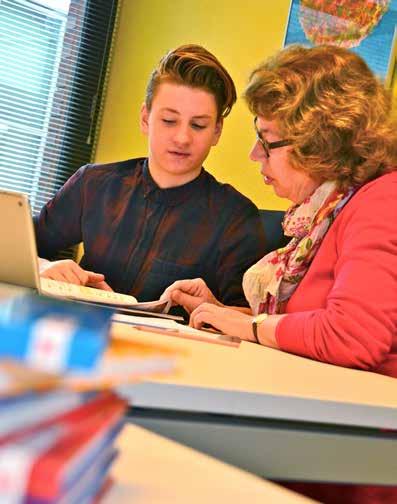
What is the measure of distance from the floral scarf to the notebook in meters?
0.34

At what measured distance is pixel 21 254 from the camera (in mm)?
1394

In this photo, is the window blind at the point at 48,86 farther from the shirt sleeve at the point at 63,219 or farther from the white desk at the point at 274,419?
the white desk at the point at 274,419

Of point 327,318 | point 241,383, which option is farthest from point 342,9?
point 241,383

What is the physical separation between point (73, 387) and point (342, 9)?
2824 mm

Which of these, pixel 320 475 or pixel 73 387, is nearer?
pixel 73 387

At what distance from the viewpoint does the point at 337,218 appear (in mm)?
1541

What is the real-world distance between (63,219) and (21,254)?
3.35ft

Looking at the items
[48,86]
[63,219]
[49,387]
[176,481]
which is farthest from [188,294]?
[48,86]

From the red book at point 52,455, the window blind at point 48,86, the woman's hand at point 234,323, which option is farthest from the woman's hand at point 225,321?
the window blind at point 48,86

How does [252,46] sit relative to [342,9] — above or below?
below

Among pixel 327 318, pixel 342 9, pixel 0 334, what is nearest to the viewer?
Answer: pixel 0 334

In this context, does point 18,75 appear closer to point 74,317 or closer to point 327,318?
point 327,318

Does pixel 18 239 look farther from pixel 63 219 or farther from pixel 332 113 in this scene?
Answer: pixel 63 219

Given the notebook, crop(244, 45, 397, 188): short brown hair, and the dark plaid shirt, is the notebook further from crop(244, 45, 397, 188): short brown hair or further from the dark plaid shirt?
the dark plaid shirt
